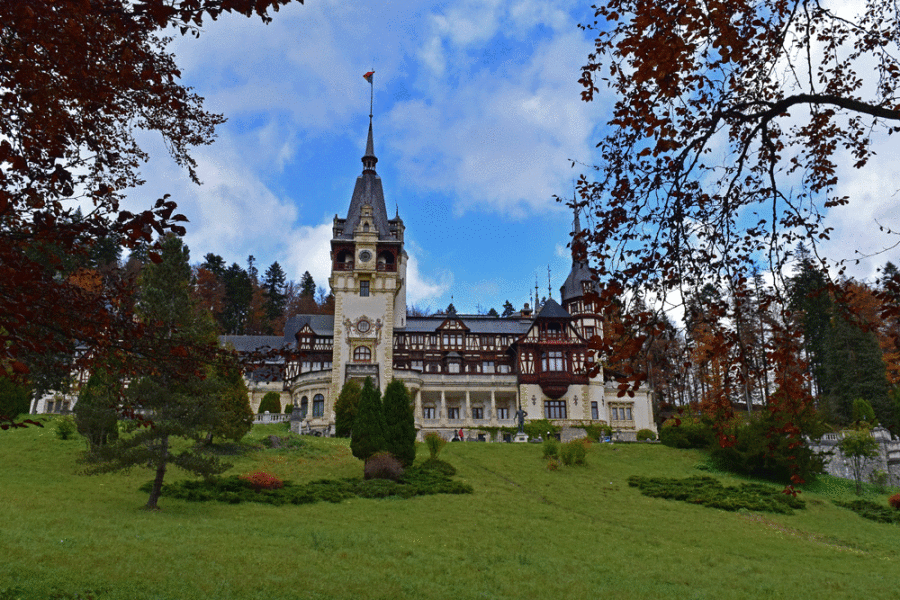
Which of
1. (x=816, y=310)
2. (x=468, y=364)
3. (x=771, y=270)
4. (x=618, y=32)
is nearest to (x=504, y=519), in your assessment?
(x=771, y=270)

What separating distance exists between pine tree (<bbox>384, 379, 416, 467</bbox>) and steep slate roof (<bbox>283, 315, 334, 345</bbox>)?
3270 centimetres

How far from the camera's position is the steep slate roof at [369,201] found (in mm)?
57094

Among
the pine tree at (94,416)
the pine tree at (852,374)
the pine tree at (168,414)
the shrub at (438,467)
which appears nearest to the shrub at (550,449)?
the shrub at (438,467)

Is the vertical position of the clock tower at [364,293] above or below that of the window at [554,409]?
above

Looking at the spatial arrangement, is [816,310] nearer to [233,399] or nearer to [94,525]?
[233,399]

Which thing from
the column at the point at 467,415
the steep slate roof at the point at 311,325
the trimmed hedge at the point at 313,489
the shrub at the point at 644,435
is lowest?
the trimmed hedge at the point at 313,489

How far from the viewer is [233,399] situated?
97.6ft

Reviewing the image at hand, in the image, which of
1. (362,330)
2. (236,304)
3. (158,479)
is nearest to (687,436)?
(362,330)

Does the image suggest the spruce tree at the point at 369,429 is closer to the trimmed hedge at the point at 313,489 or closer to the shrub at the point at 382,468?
the shrub at the point at 382,468

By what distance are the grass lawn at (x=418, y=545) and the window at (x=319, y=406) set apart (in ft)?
84.0

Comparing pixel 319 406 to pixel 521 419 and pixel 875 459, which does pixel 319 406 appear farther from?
pixel 875 459

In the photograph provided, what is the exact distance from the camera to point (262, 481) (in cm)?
2225

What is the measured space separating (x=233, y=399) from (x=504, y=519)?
1622cm

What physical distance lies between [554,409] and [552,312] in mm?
8423
